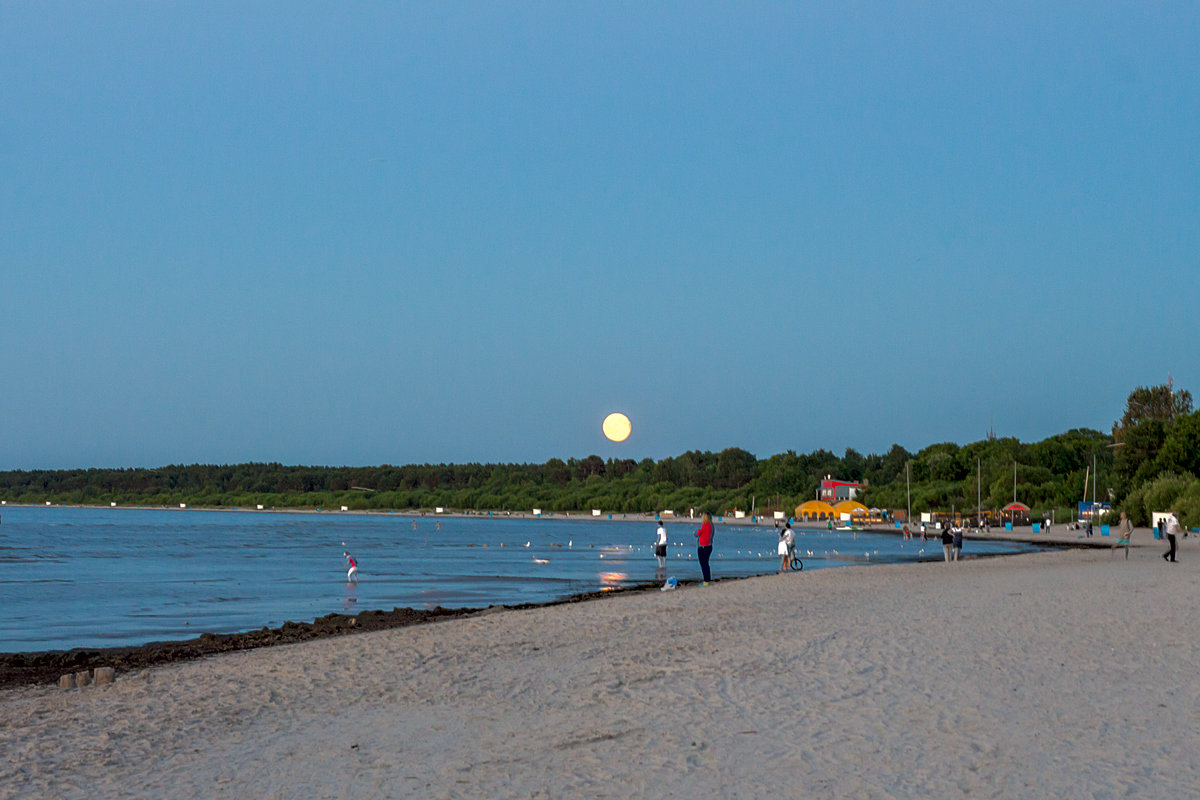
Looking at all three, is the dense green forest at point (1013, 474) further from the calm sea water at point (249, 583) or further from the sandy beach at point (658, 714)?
the sandy beach at point (658, 714)

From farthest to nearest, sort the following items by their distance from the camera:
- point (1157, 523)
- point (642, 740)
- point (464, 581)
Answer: point (1157, 523)
point (464, 581)
point (642, 740)

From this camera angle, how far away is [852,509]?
119 meters

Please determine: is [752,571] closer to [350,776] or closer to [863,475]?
[350,776]

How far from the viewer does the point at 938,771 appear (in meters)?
7.08

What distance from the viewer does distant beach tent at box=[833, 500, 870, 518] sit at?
385 feet

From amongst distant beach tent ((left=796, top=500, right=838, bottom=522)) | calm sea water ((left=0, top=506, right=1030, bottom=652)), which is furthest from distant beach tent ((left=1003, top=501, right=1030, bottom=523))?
calm sea water ((left=0, top=506, right=1030, bottom=652))

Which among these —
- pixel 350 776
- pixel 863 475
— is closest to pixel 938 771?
pixel 350 776

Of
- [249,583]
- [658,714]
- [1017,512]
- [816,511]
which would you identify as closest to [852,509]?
[816,511]

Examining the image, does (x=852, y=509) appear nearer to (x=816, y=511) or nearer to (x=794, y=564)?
(x=816, y=511)

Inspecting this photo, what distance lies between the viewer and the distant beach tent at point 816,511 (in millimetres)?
126050

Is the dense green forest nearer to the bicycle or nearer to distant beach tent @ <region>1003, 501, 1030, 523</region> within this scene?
distant beach tent @ <region>1003, 501, 1030, 523</region>

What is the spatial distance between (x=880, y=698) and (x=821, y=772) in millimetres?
2754

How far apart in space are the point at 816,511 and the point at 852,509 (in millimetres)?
10928

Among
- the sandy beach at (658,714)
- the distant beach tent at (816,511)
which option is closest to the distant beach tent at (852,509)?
the distant beach tent at (816,511)
